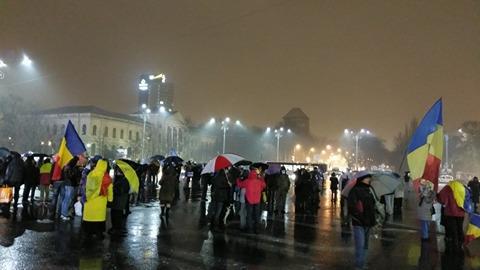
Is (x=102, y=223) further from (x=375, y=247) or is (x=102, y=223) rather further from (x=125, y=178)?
(x=375, y=247)

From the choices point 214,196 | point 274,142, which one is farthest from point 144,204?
point 274,142

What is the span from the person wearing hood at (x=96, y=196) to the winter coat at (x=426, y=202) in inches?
312

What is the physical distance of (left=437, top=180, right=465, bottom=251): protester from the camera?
490 inches

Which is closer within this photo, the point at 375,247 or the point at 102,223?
the point at 102,223

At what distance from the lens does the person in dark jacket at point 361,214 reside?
8.97 meters

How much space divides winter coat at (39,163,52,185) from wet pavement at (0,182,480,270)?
3.37 metres

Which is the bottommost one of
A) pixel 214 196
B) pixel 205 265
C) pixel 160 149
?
pixel 205 265

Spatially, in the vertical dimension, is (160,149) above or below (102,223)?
above

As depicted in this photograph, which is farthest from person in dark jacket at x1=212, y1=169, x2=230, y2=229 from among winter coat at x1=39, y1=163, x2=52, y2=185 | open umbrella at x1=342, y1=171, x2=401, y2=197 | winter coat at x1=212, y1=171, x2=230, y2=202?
winter coat at x1=39, y1=163, x2=52, y2=185

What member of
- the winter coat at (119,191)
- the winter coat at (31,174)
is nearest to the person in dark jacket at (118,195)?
the winter coat at (119,191)

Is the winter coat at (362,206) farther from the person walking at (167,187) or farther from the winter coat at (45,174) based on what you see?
the winter coat at (45,174)

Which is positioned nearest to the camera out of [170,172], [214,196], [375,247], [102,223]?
[102,223]

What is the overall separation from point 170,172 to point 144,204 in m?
4.90

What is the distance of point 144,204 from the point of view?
65.6 ft
